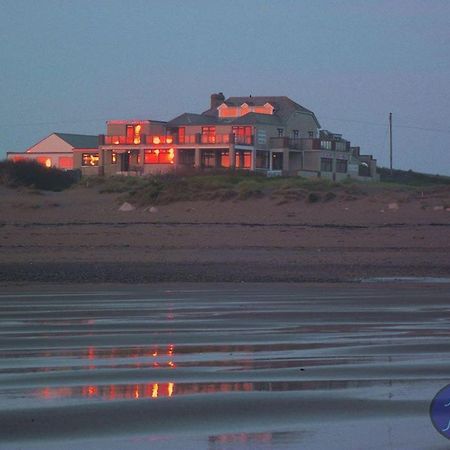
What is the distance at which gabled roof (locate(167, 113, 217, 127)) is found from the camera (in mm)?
70250

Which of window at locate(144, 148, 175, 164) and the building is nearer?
window at locate(144, 148, 175, 164)

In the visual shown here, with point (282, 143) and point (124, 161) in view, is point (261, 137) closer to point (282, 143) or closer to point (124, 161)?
point (282, 143)

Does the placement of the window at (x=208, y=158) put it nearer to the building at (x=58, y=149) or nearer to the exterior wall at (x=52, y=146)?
the building at (x=58, y=149)

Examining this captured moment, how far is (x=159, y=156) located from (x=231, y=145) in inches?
231

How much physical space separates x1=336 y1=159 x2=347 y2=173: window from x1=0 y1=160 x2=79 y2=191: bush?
2354 cm

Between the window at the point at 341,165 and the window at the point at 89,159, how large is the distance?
59.4ft

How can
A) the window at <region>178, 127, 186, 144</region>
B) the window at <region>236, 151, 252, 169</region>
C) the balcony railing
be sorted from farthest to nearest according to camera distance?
the window at <region>178, 127, 186, 144</region> < the window at <region>236, 151, 252, 169</region> < the balcony railing

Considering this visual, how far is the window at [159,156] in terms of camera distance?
6844 cm

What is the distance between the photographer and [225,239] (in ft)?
102

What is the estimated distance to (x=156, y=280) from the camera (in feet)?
74.3

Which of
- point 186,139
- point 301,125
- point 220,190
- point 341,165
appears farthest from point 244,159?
point 220,190

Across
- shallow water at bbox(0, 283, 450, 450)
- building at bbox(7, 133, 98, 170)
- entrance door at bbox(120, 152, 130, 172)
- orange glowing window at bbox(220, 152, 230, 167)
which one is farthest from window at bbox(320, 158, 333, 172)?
shallow water at bbox(0, 283, 450, 450)

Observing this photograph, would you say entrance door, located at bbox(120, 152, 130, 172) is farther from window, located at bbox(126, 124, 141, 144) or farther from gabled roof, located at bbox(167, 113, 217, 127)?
gabled roof, located at bbox(167, 113, 217, 127)

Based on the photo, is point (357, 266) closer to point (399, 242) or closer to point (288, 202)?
point (399, 242)
